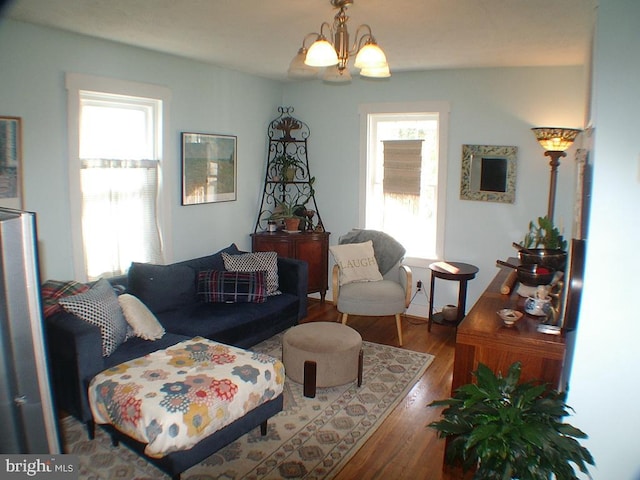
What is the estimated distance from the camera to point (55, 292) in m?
3.14

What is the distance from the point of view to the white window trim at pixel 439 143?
16.2 ft

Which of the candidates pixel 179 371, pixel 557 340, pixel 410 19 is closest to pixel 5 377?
pixel 179 371

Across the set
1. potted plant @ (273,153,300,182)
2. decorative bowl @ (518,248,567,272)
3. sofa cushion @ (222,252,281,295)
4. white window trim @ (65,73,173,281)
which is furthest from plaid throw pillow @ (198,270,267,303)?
decorative bowl @ (518,248,567,272)

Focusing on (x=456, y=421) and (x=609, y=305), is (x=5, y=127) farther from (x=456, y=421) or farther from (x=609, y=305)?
(x=609, y=305)

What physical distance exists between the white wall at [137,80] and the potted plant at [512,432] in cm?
295

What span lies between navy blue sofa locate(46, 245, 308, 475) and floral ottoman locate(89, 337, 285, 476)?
138 millimetres

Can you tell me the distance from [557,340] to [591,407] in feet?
1.01

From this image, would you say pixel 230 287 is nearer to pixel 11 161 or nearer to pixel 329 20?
pixel 11 161

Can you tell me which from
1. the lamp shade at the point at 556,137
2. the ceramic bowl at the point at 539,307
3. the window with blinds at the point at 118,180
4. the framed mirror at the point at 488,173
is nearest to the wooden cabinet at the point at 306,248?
the window with blinds at the point at 118,180

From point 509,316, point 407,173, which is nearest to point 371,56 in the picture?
point 509,316

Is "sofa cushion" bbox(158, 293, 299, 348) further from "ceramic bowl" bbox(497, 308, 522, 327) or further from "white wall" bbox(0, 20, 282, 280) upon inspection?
"ceramic bowl" bbox(497, 308, 522, 327)

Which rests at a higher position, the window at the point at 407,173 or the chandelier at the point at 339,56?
the chandelier at the point at 339,56

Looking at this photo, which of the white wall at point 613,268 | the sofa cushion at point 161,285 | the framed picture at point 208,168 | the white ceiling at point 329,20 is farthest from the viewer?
the framed picture at point 208,168

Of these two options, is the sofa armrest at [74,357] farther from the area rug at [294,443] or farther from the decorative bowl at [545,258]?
the decorative bowl at [545,258]
